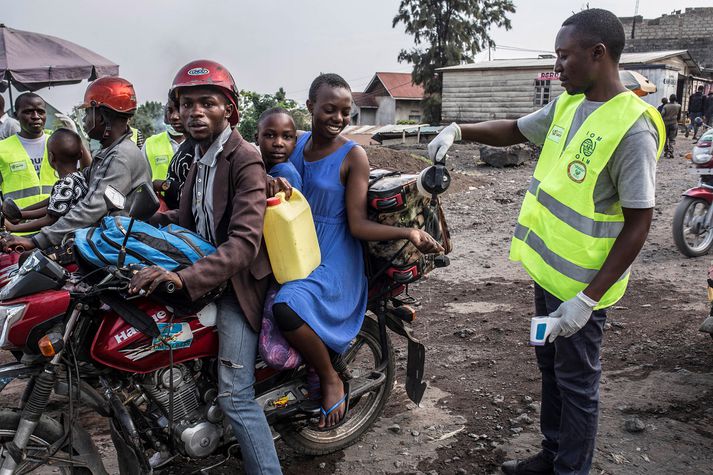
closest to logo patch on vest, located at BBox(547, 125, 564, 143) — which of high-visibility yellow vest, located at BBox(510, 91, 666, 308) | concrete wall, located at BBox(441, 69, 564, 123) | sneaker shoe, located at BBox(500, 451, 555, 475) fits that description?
high-visibility yellow vest, located at BBox(510, 91, 666, 308)

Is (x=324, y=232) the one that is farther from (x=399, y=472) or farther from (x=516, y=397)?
(x=516, y=397)

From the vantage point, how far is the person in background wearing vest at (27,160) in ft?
18.1

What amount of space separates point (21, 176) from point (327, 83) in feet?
11.9

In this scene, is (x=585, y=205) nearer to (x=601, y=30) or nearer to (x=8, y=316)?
(x=601, y=30)

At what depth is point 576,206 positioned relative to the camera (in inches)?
105

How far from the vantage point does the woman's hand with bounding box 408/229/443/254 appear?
9.84 ft

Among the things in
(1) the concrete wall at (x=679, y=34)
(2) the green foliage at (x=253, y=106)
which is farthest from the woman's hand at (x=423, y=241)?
(1) the concrete wall at (x=679, y=34)

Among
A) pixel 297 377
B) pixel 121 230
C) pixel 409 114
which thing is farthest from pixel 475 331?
pixel 409 114

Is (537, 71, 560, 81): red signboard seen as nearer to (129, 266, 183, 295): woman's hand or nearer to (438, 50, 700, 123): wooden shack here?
(438, 50, 700, 123): wooden shack

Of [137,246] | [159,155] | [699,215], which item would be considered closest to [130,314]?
[137,246]

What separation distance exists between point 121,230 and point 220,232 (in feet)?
1.47

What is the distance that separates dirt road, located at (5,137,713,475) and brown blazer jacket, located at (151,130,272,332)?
3.25 feet

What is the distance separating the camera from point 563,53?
2656mm

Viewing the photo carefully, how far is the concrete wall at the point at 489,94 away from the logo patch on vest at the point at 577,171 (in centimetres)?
2658
